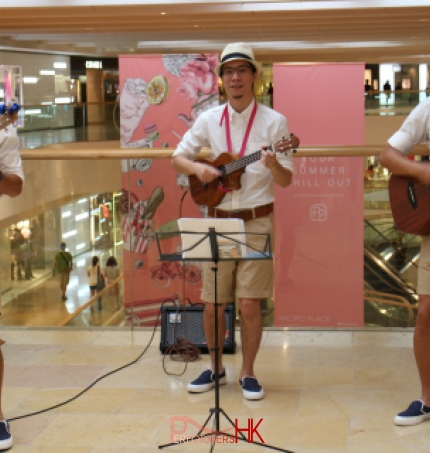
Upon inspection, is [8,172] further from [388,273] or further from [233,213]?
[388,273]

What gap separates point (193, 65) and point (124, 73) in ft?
1.42

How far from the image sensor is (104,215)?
5562 mm

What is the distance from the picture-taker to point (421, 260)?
3.66m

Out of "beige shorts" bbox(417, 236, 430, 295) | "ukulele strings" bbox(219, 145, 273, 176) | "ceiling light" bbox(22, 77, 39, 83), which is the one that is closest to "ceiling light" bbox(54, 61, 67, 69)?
"ceiling light" bbox(22, 77, 39, 83)

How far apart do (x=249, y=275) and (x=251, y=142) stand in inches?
23.8

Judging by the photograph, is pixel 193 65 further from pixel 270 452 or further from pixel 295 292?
pixel 270 452

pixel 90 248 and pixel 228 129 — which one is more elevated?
pixel 228 129

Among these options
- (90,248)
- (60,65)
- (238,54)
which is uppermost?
(60,65)

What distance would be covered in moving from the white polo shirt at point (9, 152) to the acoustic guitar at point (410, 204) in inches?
60.5

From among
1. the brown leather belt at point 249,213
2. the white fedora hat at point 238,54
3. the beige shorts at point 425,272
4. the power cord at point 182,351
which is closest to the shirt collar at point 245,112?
the white fedora hat at point 238,54

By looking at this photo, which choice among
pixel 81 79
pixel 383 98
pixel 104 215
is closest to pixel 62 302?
pixel 104 215

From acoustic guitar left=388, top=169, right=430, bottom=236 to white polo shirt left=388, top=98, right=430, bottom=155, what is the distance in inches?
5.3

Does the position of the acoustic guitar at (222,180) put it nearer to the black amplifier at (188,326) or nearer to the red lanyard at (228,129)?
the red lanyard at (228,129)

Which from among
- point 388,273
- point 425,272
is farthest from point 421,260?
point 388,273
